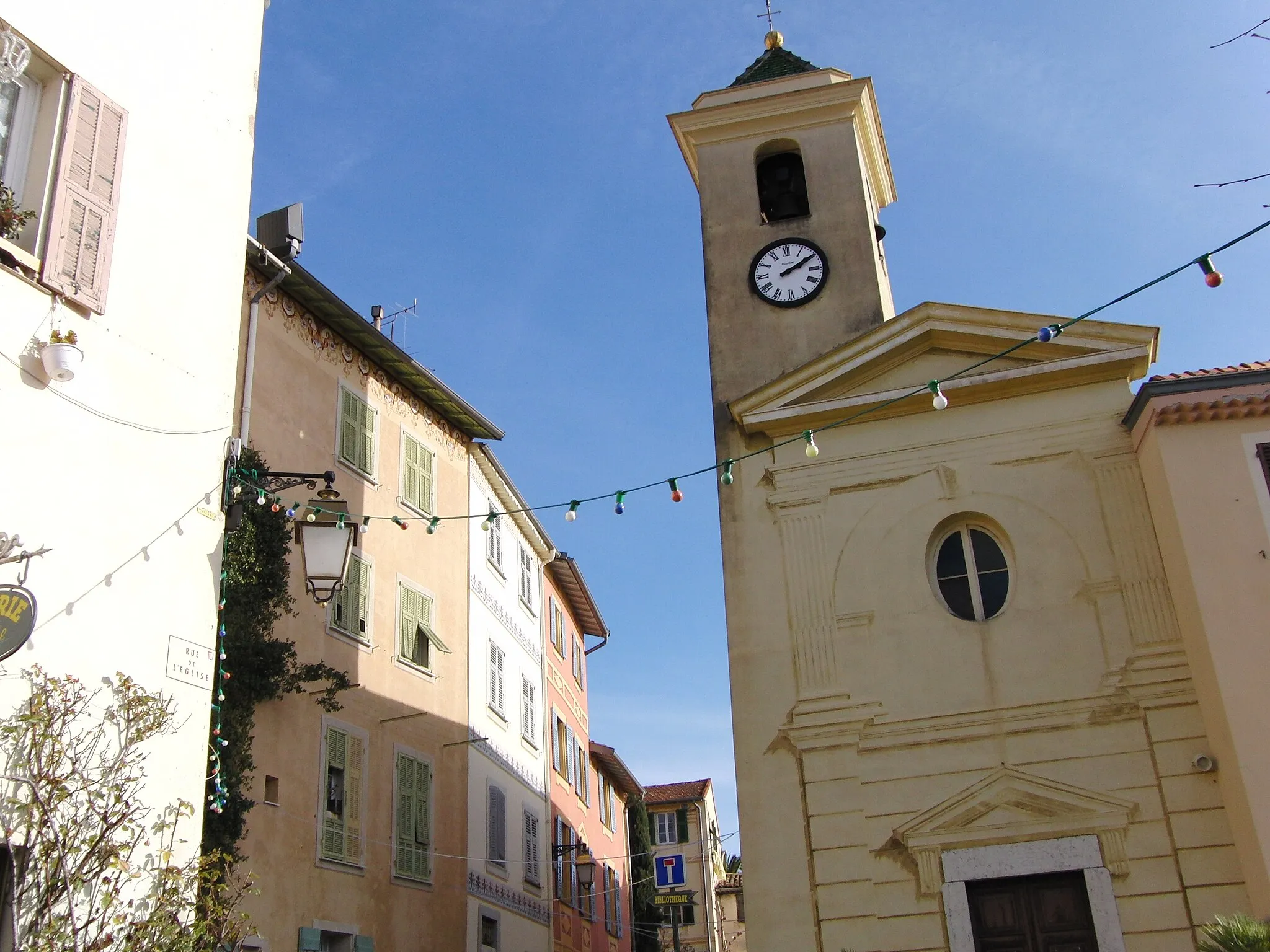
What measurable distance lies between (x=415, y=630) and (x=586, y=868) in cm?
1068

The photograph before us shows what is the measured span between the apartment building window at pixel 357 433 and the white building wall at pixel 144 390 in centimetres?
814

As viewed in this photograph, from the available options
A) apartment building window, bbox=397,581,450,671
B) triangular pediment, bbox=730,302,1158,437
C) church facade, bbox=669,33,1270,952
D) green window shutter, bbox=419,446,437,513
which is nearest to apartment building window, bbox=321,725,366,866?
apartment building window, bbox=397,581,450,671

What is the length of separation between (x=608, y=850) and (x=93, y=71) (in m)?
25.9

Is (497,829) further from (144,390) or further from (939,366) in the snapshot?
(144,390)

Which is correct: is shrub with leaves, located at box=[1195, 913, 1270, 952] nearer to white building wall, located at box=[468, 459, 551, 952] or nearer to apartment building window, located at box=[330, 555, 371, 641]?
apartment building window, located at box=[330, 555, 371, 641]

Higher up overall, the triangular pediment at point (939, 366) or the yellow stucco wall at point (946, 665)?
the triangular pediment at point (939, 366)

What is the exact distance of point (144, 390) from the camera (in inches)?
320

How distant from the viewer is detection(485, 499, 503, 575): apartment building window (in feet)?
72.7

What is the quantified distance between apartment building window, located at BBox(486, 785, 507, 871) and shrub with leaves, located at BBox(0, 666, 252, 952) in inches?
501

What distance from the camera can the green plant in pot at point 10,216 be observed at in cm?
Answer: 748

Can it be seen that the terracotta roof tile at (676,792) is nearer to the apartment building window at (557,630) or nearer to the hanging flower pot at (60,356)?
the apartment building window at (557,630)

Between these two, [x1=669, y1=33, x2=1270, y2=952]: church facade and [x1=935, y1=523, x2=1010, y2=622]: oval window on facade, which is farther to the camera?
[x1=935, y1=523, x2=1010, y2=622]: oval window on facade

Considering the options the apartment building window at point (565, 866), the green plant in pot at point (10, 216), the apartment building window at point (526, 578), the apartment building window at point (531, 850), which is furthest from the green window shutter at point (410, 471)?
the green plant in pot at point (10, 216)

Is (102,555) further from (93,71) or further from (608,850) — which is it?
(608,850)
